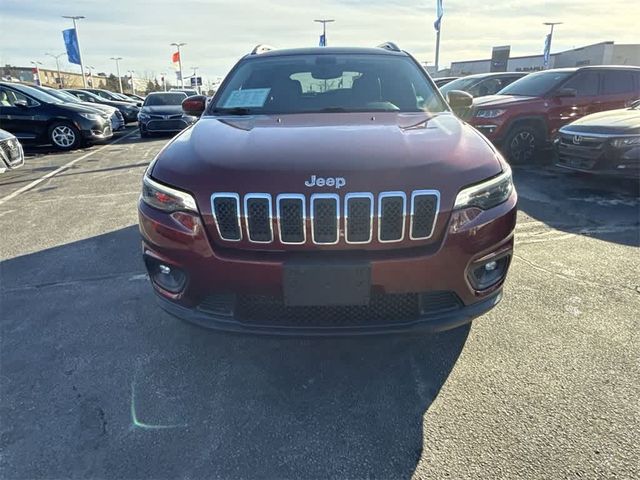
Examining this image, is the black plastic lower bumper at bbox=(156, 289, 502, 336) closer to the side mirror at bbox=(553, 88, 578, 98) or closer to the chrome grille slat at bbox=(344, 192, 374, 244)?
the chrome grille slat at bbox=(344, 192, 374, 244)

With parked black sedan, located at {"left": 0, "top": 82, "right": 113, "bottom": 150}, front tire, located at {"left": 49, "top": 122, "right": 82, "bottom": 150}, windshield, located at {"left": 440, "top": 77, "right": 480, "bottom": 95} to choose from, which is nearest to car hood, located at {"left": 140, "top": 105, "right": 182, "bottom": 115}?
parked black sedan, located at {"left": 0, "top": 82, "right": 113, "bottom": 150}

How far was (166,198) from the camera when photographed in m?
2.03

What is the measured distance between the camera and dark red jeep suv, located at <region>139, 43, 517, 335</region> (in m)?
1.85

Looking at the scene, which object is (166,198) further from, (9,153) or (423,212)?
(9,153)

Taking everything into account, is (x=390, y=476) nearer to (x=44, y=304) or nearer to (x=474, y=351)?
(x=474, y=351)

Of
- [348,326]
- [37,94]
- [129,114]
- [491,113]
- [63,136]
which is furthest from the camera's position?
[129,114]

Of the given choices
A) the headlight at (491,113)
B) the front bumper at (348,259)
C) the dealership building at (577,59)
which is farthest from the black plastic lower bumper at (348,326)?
the dealership building at (577,59)

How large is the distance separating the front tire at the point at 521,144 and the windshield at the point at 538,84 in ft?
2.32

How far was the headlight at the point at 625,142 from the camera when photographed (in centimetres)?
546

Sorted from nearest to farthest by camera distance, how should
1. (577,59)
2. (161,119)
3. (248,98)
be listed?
(248,98)
(161,119)
(577,59)

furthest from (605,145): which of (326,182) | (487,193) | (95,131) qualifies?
(95,131)

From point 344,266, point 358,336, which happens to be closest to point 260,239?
point 344,266

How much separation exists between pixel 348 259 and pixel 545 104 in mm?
7262

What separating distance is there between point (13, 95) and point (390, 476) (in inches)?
487
